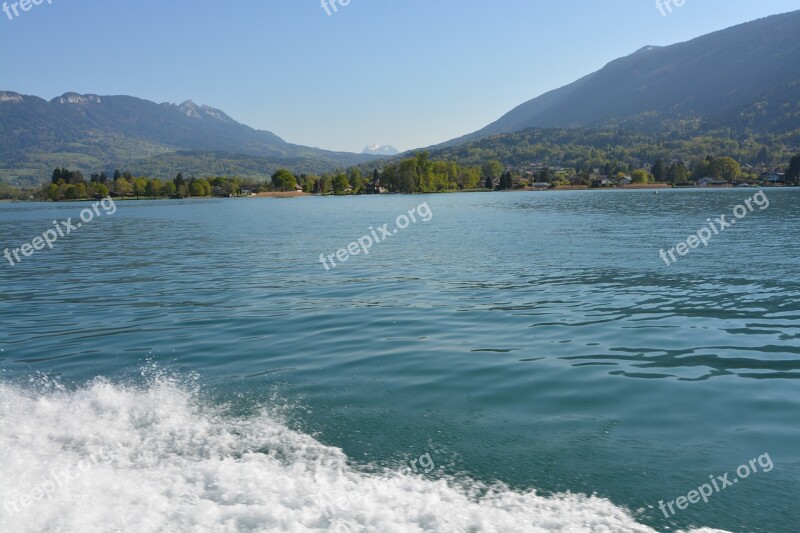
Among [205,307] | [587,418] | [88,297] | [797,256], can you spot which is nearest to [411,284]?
[205,307]

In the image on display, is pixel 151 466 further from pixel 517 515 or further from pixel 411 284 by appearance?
pixel 411 284

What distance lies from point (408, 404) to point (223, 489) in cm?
427

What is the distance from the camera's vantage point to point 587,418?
36.0 ft

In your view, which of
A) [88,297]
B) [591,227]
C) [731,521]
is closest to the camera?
[731,521]

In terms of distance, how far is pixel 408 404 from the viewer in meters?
11.9

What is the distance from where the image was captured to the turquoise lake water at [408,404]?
817cm

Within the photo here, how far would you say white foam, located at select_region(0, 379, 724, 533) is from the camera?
25.6 ft

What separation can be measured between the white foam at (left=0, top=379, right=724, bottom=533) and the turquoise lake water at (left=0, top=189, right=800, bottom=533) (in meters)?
0.04

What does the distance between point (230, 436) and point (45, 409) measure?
4400 millimetres

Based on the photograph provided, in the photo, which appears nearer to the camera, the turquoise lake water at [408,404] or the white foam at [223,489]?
the white foam at [223,489]

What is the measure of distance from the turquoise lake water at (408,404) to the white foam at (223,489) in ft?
0.12

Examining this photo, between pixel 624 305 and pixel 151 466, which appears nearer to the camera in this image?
pixel 151 466

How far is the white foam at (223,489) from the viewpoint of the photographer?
7793mm

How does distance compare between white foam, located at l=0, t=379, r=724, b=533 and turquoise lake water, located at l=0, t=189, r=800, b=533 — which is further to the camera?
turquoise lake water, located at l=0, t=189, r=800, b=533
